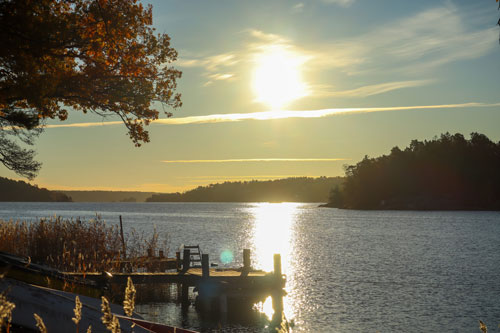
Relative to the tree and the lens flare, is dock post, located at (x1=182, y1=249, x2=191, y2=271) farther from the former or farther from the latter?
the lens flare

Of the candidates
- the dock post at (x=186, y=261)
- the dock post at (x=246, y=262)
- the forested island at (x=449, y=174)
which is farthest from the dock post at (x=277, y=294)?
the forested island at (x=449, y=174)

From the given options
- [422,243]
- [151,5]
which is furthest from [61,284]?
[422,243]

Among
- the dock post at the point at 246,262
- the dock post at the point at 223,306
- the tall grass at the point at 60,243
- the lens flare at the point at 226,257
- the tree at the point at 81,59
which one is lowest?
the lens flare at the point at 226,257

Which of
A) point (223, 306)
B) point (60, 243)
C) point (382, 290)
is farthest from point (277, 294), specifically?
point (382, 290)

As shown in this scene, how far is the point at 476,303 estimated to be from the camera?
29.2 meters

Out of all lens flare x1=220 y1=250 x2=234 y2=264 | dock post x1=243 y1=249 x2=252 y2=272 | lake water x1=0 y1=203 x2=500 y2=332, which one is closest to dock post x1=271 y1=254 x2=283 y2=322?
lake water x1=0 y1=203 x2=500 y2=332

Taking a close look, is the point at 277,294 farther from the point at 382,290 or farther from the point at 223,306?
the point at 382,290

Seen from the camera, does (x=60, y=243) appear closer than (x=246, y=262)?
Yes

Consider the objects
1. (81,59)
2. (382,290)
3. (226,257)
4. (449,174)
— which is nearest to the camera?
(81,59)

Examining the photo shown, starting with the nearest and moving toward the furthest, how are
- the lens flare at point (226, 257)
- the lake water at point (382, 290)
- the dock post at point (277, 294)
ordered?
the dock post at point (277, 294) < the lake water at point (382, 290) < the lens flare at point (226, 257)

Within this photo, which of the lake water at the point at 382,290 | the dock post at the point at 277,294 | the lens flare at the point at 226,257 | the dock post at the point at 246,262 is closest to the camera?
the dock post at the point at 277,294

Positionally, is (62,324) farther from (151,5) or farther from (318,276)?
(318,276)

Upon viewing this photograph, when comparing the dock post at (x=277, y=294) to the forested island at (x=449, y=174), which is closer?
the dock post at (x=277, y=294)

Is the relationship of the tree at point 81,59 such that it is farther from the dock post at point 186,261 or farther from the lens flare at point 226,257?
the lens flare at point 226,257
